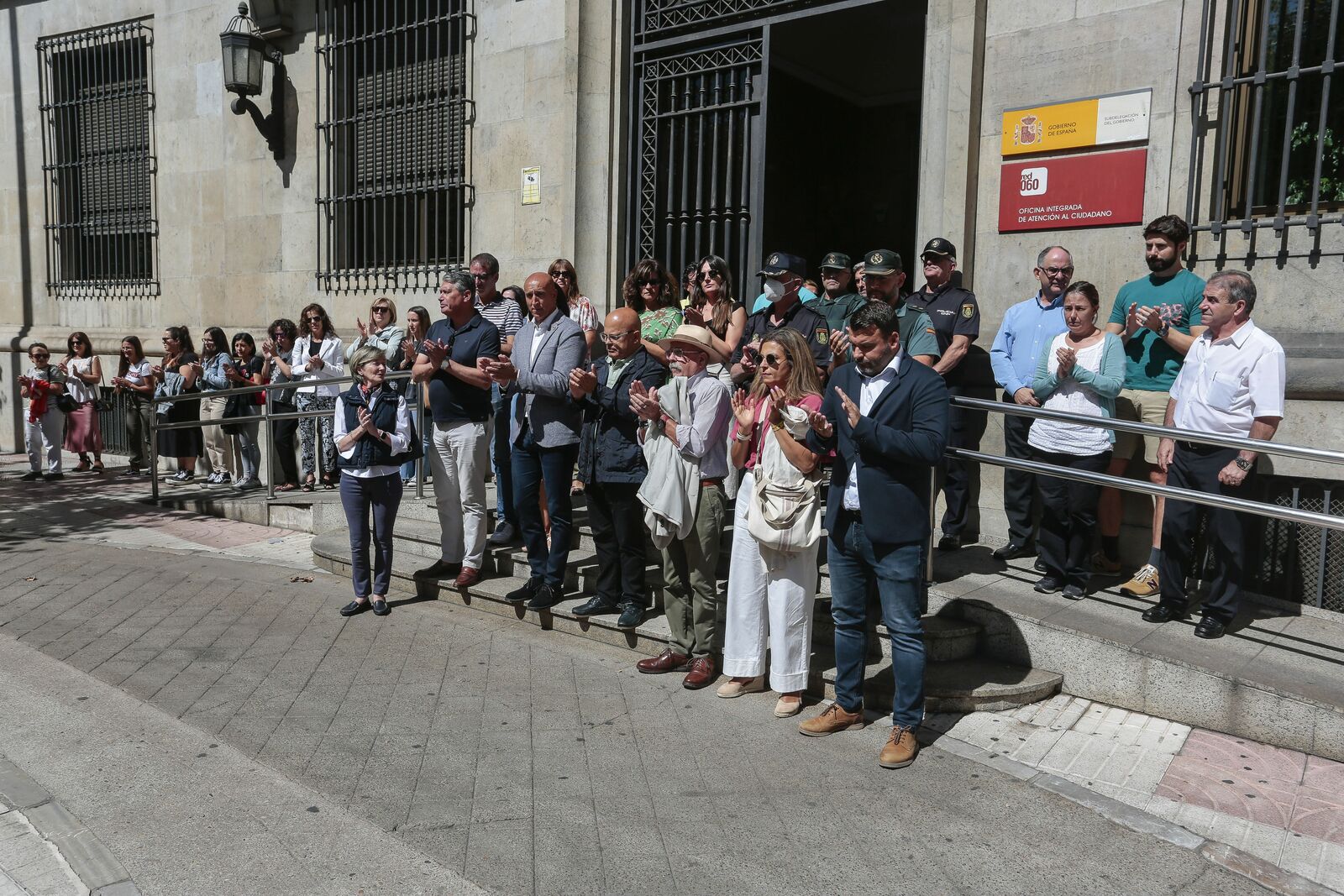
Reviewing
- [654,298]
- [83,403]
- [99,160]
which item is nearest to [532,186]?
[654,298]

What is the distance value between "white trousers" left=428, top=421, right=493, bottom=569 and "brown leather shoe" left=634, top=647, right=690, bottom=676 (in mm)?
1751

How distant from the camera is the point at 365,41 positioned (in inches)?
449

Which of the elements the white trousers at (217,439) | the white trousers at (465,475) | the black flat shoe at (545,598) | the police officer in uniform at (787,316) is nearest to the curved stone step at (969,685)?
the police officer in uniform at (787,316)

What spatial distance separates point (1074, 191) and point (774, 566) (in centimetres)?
370

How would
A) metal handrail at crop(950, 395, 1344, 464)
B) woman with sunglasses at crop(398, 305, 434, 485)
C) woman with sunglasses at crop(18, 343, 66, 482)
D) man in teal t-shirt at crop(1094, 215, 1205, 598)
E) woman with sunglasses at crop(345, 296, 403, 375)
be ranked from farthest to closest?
woman with sunglasses at crop(18, 343, 66, 482) → woman with sunglasses at crop(345, 296, 403, 375) → woman with sunglasses at crop(398, 305, 434, 485) → man in teal t-shirt at crop(1094, 215, 1205, 598) → metal handrail at crop(950, 395, 1344, 464)

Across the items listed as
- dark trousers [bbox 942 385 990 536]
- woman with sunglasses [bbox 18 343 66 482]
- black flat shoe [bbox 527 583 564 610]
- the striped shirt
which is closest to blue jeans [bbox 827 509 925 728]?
dark trousers [bbox 942 385 990 536]

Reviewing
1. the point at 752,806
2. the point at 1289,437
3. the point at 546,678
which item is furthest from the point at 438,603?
the point at 1289,437

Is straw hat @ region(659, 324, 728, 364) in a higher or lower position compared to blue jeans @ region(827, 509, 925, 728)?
higher

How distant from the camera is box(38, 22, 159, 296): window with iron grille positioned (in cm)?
1377

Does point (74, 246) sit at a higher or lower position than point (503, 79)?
lower

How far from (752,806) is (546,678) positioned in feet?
A: 5.70

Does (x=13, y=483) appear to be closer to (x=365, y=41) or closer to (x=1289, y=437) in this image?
(x=365, y=41)

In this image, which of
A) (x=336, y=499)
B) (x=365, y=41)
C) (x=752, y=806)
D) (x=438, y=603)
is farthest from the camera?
(x=365, y=41)

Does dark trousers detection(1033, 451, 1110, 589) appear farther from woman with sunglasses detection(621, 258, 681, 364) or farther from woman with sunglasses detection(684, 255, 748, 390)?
woman with sunglasses detection(621, 258, 681, 364)
